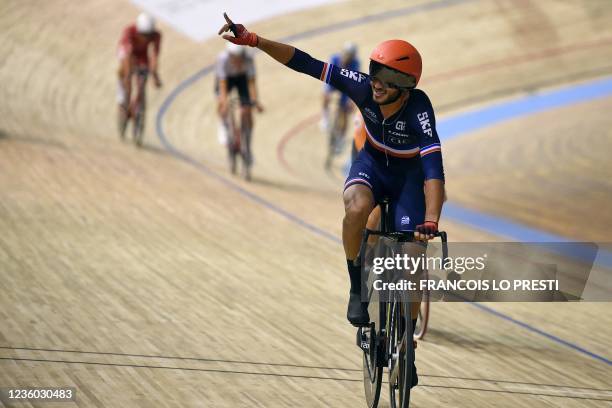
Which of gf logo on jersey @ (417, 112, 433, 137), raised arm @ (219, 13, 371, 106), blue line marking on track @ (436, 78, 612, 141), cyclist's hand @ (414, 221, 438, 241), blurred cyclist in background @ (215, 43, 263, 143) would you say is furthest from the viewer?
blue line marking on track @ (436, 78, 612, 141)

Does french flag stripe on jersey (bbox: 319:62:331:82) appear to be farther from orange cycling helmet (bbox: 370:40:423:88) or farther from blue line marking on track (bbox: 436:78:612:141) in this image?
blue line marking on track (bbox: 436:78:612:141)

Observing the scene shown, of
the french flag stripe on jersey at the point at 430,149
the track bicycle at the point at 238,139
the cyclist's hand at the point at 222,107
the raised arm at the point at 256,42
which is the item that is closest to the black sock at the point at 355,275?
the french flag stripe on jersey at the point at 430,149

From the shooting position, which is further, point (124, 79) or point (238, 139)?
point (124, 79)

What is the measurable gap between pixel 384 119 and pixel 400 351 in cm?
82

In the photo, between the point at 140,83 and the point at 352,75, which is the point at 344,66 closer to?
the point at 140,83

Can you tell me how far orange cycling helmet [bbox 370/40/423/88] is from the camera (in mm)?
3197

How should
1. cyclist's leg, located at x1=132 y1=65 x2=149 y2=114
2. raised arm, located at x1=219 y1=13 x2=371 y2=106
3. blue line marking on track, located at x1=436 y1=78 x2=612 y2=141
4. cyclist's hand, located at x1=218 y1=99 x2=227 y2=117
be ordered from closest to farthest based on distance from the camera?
raised arm, located at x1=219 y1=13 x2=371 y2=106
cyclist's hand, located at x1=218 y1=99 x2=227 y2=117
cyclist's leg, located at x1=132 y1=65 x2=149 y2=114
blue line marking on track, located at x1=436 y1=78 x2=612 y2=141

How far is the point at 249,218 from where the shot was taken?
7066 mm

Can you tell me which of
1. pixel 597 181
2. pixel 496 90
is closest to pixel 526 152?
pixel 597 181

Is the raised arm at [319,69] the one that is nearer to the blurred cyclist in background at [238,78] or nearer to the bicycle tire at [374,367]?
the bicycle tire at [374,367]

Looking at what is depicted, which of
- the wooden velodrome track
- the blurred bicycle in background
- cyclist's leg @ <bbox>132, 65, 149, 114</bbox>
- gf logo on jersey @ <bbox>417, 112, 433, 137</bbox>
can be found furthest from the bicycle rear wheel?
cyclist's leg @ <bbox>132, 65, 149, 114</bbox>

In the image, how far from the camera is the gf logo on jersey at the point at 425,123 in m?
3.21

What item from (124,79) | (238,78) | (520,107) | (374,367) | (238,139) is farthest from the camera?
(520,107)

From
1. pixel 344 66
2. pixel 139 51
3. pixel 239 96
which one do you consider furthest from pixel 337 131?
pixel 139 51
